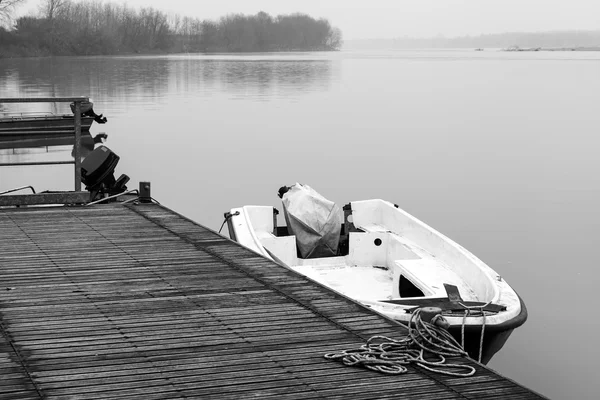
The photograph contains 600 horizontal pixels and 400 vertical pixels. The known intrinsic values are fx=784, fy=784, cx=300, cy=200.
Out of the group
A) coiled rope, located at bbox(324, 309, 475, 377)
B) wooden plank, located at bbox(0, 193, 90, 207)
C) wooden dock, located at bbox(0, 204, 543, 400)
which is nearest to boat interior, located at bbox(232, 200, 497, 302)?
wooden dock, located at bbox(0, 204, 543, 400)

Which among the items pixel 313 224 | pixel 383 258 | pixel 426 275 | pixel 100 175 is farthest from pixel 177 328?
pixel 100 175

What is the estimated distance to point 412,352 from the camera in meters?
4.24

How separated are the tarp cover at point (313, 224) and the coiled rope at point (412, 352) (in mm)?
3951

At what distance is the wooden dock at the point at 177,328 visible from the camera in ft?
12.3

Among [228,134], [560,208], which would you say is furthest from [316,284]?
[228,134]

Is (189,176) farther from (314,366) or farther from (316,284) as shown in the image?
(314,366)

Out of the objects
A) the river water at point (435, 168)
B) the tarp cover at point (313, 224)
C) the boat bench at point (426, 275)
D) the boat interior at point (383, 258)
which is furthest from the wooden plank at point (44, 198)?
the river water at point (435, 168)

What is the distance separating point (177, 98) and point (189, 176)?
21184 millimetres

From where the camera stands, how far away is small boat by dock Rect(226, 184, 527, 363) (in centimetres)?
667

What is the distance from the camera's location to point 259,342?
438 centimetres

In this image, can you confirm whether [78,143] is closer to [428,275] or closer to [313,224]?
[313,224]

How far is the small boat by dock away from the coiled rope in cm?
147

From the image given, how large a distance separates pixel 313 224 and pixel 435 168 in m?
10.9

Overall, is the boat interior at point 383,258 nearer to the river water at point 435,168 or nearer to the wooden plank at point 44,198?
the river water at point 435,168
